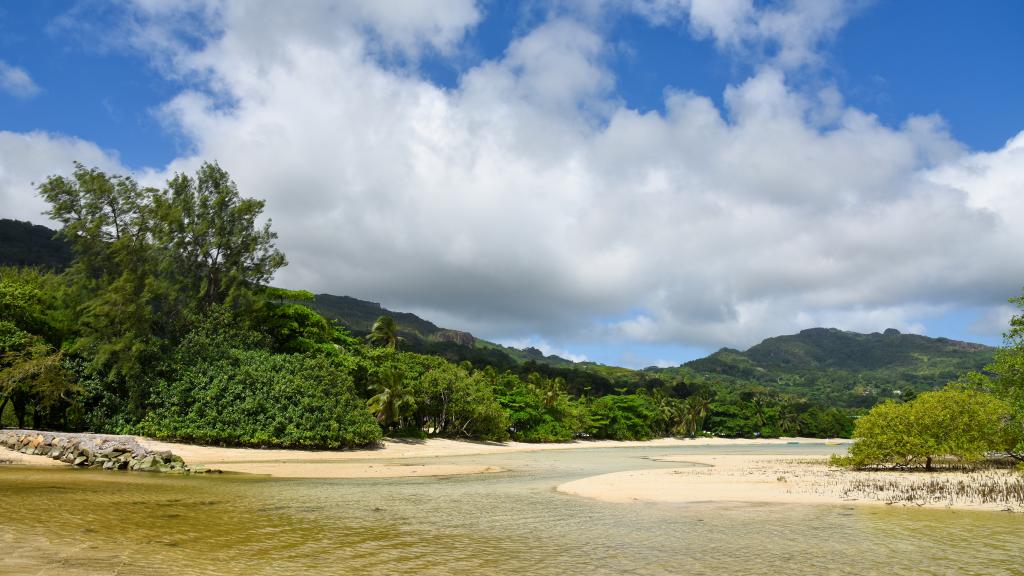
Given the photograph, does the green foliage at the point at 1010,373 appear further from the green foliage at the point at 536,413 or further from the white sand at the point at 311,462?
the green foliage at the point at 536,413

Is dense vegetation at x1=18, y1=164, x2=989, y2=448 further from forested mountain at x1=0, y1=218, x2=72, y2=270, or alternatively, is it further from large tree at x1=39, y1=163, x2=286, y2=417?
forested mountain at x1=0, y1=218, x2=72, y2=270

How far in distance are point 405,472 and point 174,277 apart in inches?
1090

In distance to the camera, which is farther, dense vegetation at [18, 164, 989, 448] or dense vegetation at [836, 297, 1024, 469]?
dense vegetation at [18, 164, 989, 448]

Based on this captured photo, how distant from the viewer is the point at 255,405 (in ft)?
137

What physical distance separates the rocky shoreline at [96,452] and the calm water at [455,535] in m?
6.83

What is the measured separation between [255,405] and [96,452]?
11.9 m

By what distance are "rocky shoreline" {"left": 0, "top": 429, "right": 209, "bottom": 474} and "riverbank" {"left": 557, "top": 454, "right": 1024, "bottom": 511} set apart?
20.2m

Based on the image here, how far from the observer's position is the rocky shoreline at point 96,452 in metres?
29.5

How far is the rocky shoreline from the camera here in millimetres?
29453

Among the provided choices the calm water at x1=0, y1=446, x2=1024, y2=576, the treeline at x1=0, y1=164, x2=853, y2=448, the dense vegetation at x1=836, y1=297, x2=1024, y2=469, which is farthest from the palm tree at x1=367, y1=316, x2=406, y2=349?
the dense vegetation at x1=836, y1=297, x2=1024, y2=469

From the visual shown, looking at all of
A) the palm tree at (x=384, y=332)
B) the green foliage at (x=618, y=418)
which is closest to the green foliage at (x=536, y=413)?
the green foliage at (x=618, y=418)

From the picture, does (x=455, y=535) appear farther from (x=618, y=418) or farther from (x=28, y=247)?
(x=28, y=247)

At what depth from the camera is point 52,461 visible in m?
30.2

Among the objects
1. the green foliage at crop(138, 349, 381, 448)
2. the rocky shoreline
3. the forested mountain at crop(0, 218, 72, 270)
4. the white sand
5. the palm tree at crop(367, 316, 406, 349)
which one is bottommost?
the white sand
